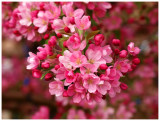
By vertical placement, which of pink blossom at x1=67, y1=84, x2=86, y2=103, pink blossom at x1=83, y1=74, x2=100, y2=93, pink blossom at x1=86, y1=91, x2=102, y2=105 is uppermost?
pink blossom at x1=83, y1=74, x2=100, y2=93

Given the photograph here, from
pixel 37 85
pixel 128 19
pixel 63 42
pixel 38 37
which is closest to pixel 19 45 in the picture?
pixel 37 85

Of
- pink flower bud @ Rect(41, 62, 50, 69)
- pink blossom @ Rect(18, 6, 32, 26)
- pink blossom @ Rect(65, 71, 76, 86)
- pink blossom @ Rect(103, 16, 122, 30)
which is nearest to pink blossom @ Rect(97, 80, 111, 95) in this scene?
pink blossom @ Rect(65, 71, 76, 86)

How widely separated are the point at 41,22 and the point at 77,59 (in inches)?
15.0

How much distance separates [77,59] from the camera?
1050mm

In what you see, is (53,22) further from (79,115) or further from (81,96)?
(79,115)

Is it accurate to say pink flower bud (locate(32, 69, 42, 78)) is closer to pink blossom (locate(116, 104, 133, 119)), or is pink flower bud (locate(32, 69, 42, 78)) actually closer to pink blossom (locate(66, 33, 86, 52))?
pink blossom (locate(66, 33, 86, 52))

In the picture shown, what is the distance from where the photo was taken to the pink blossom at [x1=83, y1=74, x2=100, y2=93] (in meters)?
1.02

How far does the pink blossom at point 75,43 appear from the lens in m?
1.06

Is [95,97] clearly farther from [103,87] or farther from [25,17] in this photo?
[25,17]

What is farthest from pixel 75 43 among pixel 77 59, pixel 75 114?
pixel 75 114

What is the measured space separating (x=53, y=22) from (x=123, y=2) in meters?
0.87

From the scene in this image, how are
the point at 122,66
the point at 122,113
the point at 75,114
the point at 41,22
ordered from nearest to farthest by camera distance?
the point at 122,66 → the point at 41,22 → the point at 75,114 → the point at 122,113

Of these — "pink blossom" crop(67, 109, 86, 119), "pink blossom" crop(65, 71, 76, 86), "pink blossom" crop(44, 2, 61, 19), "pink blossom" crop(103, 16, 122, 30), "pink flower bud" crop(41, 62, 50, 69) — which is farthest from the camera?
"pink blossom" crop(103, 16, 122, 30)

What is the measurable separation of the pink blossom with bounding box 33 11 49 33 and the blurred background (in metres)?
0.13
